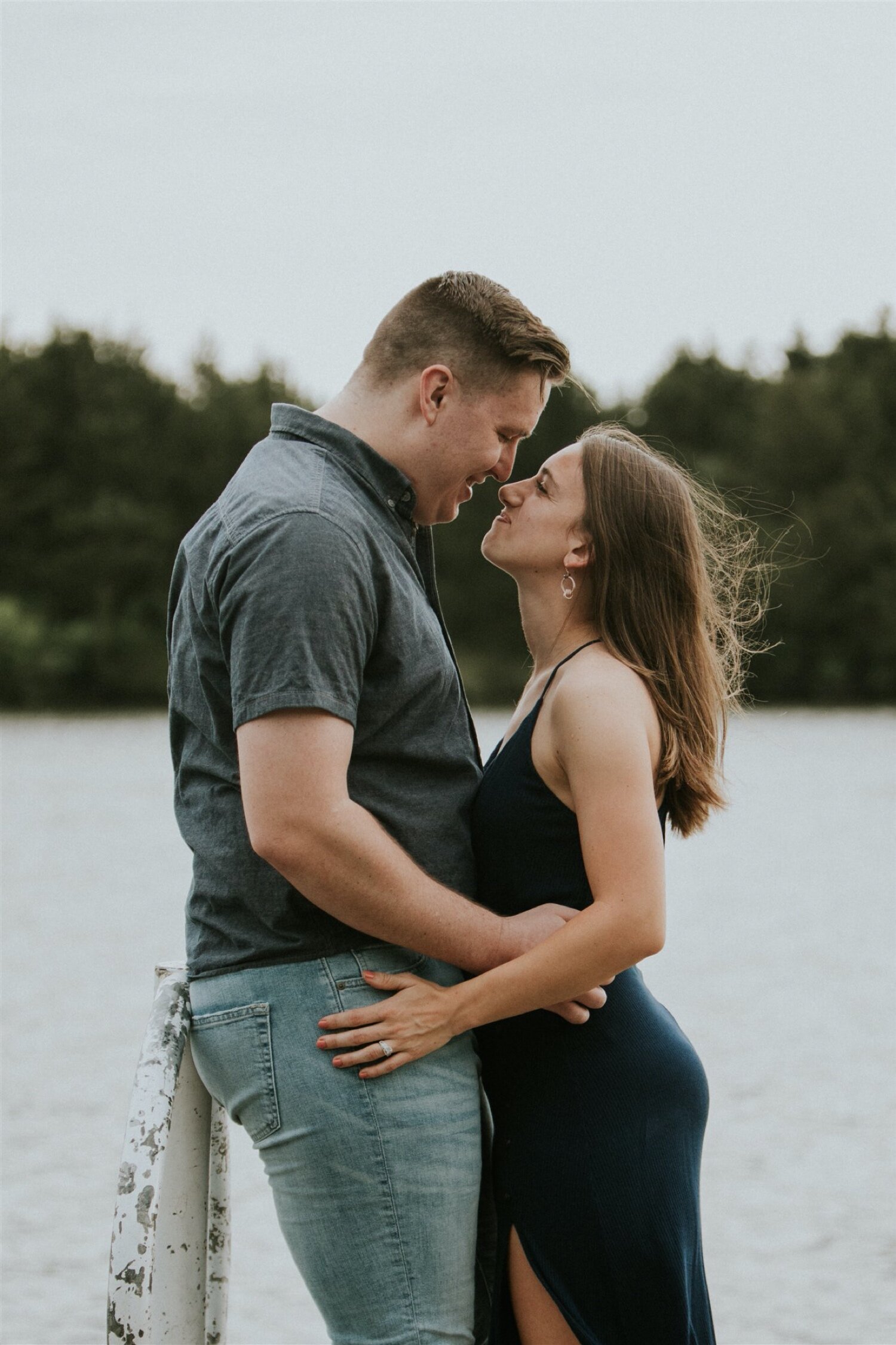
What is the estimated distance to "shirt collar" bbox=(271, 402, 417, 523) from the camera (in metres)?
2.36

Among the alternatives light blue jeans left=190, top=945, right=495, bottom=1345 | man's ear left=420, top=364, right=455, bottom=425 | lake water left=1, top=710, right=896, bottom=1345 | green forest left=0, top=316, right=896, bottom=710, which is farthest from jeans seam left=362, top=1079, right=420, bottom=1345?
green forest left=0, top=316, right=896, bottom=710

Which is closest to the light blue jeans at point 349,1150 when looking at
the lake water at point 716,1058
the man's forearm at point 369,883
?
the man's forearm at point 369,883

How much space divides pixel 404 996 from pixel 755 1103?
484 centimetres

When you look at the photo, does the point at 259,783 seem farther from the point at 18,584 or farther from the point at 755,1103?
the point at 18,584

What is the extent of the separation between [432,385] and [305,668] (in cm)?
68

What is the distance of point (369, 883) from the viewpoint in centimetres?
208

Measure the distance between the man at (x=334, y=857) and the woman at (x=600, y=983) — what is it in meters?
0.07

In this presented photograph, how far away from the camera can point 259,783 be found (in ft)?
6.70

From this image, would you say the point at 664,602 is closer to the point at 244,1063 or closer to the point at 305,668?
the point at 305,668

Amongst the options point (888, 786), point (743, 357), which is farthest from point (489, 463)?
point (743, 357)

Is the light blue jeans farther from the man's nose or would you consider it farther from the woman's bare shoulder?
the man's nose

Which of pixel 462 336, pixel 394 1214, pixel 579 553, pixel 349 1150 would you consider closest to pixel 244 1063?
pixel 349 1150

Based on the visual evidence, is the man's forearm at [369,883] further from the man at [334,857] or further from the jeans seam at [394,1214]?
the jeans seam at [394,1214]

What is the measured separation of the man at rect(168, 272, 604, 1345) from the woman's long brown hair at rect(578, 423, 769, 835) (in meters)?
0.36
